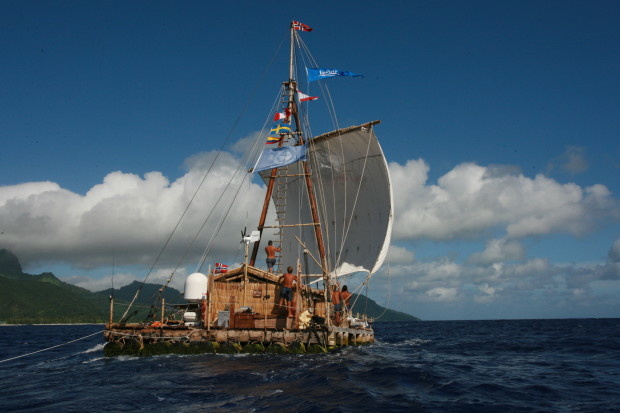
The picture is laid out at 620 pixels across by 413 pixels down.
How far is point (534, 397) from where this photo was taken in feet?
49.6

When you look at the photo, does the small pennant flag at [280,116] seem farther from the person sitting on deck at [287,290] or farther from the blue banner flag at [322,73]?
the person sitting on deck at [287,290]

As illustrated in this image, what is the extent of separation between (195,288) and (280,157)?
11.8 m

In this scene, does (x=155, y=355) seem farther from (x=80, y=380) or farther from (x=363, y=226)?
(x=363, y=226)

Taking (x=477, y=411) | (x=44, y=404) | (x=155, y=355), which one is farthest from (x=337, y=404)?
(x=155, y=355)

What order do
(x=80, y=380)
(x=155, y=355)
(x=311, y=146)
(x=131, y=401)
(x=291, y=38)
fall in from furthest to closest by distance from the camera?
(x=311, y=146) → (x=291, y=38) → (x=155, y=355) → (x=80, y=380) → (x=131, y=401)

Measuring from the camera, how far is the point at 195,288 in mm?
27500

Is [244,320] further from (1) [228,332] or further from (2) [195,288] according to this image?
(2) [195,288]

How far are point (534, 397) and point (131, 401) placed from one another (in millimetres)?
11698

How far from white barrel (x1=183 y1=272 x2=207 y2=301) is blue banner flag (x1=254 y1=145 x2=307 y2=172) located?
10126mm

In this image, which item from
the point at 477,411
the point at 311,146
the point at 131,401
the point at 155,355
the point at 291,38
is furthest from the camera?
the point at 311,146

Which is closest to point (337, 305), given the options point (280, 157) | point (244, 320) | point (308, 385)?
point (244, 320)

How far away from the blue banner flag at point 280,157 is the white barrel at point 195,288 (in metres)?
10.1

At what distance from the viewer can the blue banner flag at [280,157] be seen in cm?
3506

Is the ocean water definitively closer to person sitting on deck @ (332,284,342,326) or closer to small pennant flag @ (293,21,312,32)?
person sitting on deck @ (332,284,342,326)
